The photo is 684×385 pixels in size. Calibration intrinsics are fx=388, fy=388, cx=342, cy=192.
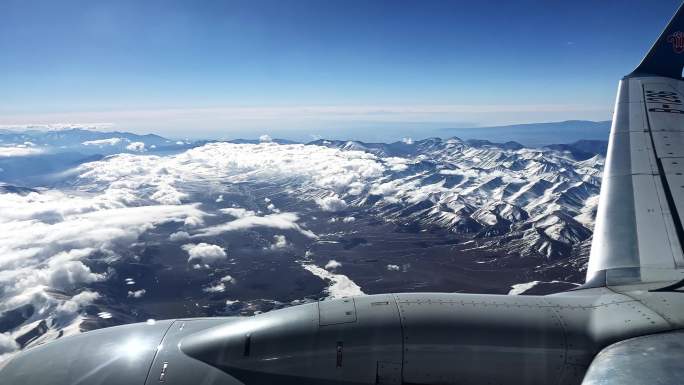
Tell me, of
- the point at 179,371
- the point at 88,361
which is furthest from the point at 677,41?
the point at 88,361

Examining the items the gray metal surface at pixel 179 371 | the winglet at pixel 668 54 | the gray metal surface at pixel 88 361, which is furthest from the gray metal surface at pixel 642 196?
the gray metal surface at pixel 88 361

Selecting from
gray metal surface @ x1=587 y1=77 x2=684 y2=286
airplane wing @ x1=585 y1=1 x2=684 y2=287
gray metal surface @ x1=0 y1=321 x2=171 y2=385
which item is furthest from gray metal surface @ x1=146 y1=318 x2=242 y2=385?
gray metal surface @ x1=587 y1=77 x2=684 y2=286

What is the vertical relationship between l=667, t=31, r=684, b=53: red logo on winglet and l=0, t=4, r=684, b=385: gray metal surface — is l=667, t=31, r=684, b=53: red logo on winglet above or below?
above

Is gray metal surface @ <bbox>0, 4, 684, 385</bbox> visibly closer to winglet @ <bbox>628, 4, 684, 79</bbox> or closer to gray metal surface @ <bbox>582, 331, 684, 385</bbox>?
gray metal surface @ <bbox>582, 331, 684, 385</bbox>

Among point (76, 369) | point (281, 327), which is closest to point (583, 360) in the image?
point (281, 327)

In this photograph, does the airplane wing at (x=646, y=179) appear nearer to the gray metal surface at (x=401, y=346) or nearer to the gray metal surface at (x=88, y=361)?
the gray metal surface at (x=401, y=346)

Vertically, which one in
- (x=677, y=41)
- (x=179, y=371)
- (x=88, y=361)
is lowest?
(x=179, y=371)

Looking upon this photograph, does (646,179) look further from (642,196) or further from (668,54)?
(668,54)
